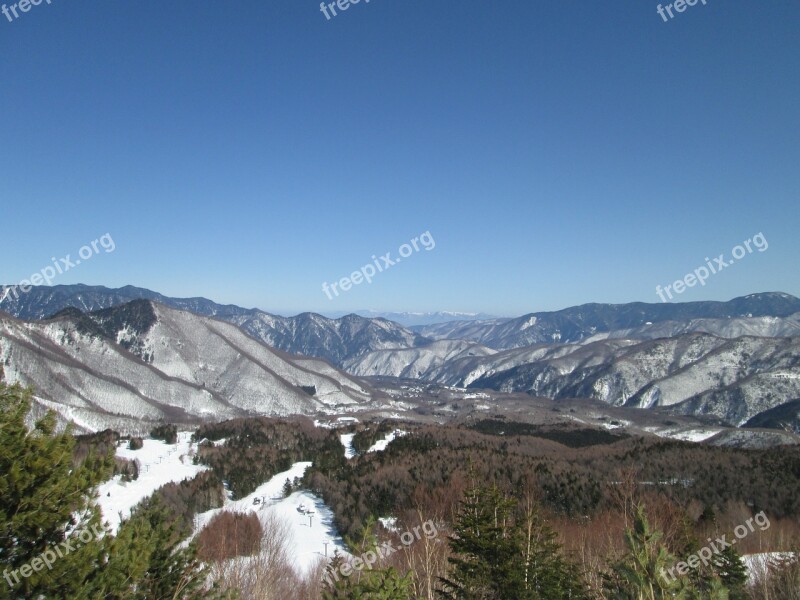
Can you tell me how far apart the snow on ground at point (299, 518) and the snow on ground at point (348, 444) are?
67.7 feet

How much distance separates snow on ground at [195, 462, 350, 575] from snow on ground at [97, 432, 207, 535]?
1074 cm

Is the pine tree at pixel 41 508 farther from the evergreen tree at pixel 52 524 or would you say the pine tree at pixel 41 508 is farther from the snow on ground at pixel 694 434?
the snow on ground at pixel 694 434

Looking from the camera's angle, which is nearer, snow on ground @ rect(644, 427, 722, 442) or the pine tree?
the pine tree

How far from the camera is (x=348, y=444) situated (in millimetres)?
111750

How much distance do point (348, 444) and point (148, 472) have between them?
41.3 m

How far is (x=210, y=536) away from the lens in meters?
45.6

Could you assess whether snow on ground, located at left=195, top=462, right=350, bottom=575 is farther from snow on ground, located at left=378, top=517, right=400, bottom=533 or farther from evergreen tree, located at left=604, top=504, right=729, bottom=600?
evergreen tree, located at left=604, top=504, right=729, bottom=600

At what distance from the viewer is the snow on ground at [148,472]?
66812 mm

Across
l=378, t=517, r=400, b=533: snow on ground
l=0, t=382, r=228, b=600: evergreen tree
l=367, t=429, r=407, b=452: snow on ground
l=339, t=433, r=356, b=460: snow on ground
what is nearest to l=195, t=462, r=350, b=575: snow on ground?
l=378, t=517, r=400, b=533: snow on ground

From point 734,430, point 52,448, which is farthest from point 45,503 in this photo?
point 734,430

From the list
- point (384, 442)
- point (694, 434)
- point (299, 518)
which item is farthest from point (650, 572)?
point (694, 434)

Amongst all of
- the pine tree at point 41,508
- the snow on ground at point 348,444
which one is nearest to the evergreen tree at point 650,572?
the pine tree at point 41,508

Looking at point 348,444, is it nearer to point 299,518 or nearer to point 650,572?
point 299,518

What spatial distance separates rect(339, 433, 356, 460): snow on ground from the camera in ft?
337
